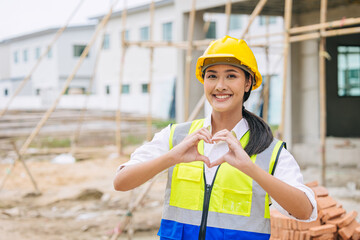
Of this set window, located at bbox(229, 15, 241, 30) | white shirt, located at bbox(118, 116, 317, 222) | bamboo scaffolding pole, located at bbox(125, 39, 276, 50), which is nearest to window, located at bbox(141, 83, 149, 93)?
window, located at bbox(229, 15, 241, 30)

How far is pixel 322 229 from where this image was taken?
12.6 feet

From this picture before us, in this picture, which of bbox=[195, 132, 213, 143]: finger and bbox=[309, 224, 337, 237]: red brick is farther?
bbox=[309, 224, 337, 237]: red brick

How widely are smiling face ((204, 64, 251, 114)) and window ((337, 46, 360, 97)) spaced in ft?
29.3

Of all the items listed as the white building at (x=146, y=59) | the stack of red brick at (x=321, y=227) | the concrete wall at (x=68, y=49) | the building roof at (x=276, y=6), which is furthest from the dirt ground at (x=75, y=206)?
the concrete wall at (x=68, y=49)

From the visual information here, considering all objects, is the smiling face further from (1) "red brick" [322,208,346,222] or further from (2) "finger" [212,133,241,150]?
(1) "red brick" [322,208,346,222]

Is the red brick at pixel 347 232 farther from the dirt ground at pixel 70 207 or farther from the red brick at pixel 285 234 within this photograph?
the dirt ground at pixel 70 207

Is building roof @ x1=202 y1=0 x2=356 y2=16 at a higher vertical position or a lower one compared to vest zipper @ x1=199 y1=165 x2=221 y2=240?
higher

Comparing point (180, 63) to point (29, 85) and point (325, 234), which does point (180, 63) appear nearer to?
point (325, 234)

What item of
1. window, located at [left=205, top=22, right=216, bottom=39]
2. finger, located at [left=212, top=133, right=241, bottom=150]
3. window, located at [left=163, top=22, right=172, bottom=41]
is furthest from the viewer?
window, located at [left=163, top=22, right=172, bottom=41]

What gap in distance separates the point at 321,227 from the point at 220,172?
7.69ft

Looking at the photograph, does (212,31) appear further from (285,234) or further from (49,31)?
(285,234)

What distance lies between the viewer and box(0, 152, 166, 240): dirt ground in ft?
20.5

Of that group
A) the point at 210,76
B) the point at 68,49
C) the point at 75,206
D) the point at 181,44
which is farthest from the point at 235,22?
the point at 210,76

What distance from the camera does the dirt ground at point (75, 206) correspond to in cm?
626
